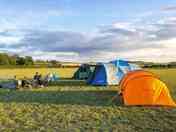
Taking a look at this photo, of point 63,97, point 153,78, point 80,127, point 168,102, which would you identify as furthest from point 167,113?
point 63,97

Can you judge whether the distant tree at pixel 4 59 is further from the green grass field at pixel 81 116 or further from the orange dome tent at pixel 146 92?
the orange dome tent at pixel 146 92

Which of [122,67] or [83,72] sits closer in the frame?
[122,67]

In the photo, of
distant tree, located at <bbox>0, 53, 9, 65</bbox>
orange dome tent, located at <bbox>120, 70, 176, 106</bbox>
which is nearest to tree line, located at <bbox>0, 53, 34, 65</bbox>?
distant tree, located at <bbox>0, 53, 9, 65</bbox>

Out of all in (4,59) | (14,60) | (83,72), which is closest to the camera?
(83,72)

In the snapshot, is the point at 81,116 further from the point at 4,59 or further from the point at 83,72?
the point at 4,59

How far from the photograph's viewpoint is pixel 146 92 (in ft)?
48.8

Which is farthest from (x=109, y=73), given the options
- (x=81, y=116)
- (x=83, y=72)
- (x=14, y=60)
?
(x=14, y=60)

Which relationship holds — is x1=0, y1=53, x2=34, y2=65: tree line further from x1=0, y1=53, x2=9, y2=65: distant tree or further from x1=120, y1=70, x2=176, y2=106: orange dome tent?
x1=120, y1=70, x2=176, y2=106: orange dome tent

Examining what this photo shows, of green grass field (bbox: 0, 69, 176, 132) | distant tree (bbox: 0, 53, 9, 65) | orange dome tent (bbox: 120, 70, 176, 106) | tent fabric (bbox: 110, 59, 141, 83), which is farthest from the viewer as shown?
distant tree (bbox: 0, 53, 9, 65)

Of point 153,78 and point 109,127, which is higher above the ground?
point 153,78

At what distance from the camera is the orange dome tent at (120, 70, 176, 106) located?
14766 millimetres

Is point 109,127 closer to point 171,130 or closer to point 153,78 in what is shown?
point 171,130

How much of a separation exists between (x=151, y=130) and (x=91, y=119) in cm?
232

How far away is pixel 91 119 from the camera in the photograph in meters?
12.0
